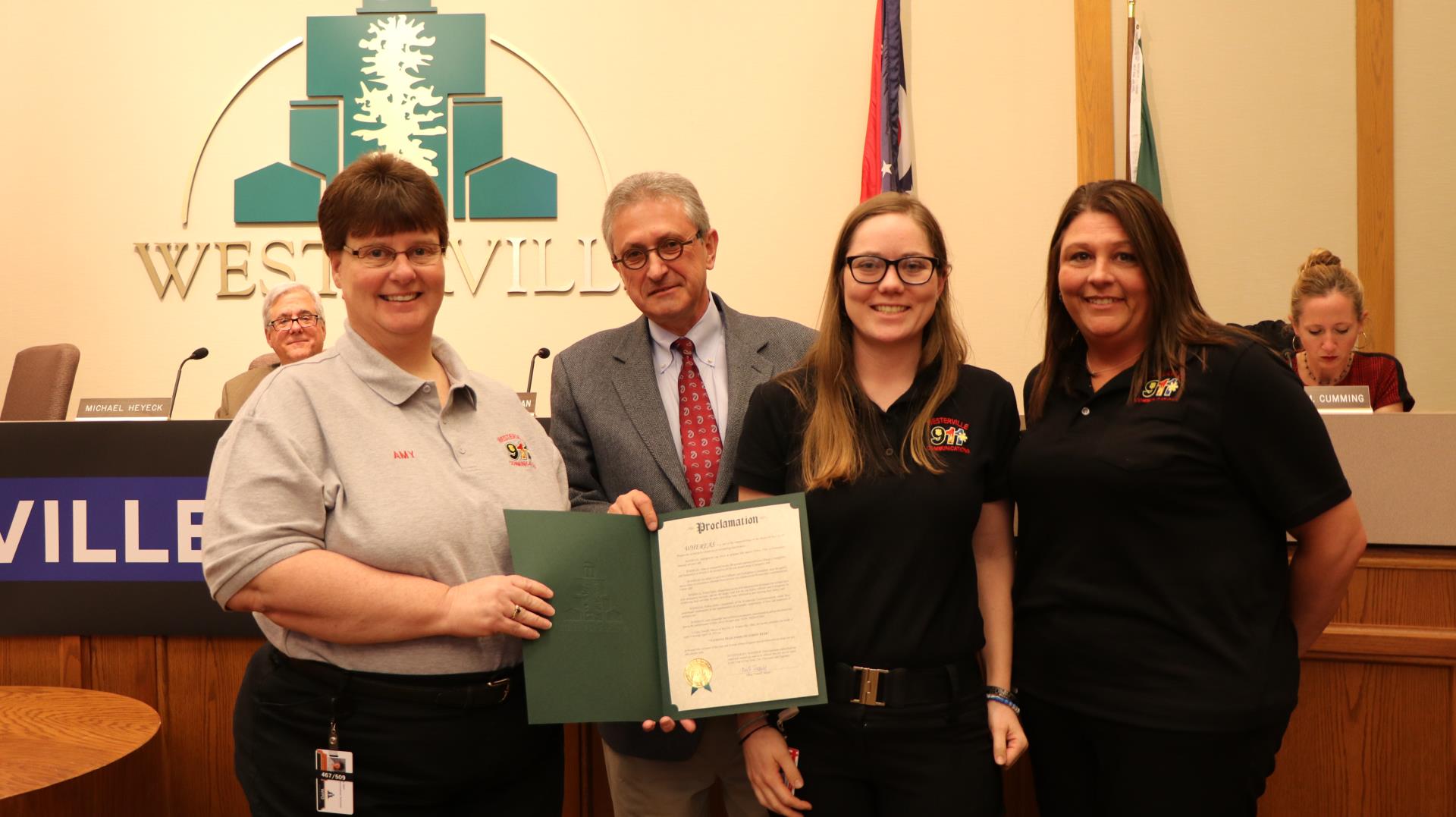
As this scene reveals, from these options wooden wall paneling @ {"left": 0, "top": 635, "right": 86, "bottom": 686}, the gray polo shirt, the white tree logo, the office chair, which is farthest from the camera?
the white tree logo

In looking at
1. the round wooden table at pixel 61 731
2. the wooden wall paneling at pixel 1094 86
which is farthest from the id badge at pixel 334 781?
the wooden wall paneling at pixel 1094 86

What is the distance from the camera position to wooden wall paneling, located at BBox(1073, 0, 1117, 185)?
16.4ft

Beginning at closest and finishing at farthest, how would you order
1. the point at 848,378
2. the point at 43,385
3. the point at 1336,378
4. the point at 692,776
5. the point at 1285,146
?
1. the point at 848,378
2. the point at 692,776
3. the point at 1336,378
4. the point at 43,385
5. the point at 1285,146

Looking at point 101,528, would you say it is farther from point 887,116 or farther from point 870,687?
point 887,116

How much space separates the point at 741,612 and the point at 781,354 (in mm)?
583

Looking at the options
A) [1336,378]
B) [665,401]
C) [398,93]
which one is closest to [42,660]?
Answer: [665,401]

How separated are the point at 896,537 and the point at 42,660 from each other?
2112mm

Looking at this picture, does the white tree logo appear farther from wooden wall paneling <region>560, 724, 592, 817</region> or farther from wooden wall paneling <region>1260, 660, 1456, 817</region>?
wooden wall paneling <region>1260, 660, 1456, 817</region>

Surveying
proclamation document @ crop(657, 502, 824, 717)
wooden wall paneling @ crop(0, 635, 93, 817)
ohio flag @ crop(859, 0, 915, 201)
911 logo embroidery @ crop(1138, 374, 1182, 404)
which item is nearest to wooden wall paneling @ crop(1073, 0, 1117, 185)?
ohio flag @ crop(859, 0, 915, 201)

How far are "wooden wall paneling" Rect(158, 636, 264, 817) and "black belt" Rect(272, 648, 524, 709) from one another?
1.00 m

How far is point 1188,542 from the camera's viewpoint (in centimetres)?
144

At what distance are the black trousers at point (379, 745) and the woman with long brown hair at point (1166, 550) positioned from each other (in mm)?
850

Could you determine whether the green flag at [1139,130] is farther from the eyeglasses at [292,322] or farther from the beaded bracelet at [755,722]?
the beaded bracelet at [755,722]

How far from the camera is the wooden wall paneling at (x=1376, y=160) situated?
4.86m
